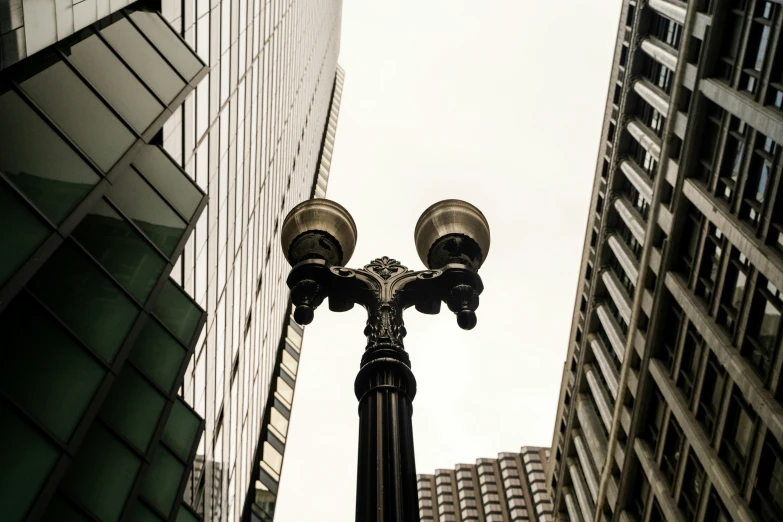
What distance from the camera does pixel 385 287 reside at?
8570 mm

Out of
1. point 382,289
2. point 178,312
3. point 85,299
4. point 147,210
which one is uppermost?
point 147,210

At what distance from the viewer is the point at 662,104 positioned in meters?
37.5

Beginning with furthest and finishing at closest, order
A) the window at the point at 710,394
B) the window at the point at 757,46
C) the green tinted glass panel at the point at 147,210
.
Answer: the window at the point at 710,394
the window at the point at 757,46
the green tinted glass panel at the point at 147,210

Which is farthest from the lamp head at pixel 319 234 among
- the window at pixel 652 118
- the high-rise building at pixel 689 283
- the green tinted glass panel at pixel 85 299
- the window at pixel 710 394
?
the window at pixel 652 118

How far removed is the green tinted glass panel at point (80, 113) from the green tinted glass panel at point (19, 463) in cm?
469

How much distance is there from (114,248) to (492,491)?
13442cm

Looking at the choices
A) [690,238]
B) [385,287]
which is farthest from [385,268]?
[690,238]

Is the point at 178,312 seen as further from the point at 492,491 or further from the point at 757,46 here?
the point at 492,491

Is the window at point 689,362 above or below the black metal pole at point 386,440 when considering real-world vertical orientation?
above

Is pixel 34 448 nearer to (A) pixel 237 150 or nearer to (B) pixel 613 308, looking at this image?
(A) pixel 237 150

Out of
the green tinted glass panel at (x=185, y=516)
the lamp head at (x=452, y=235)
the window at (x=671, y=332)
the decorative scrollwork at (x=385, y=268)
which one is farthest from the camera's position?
the window at (x=671, y=332)

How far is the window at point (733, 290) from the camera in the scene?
86.6 feet

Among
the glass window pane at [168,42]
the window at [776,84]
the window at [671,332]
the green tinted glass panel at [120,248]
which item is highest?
the window at [776,84]

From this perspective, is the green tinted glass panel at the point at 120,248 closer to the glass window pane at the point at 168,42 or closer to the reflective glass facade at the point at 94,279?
the reflective glass facade at the point at 94,279
